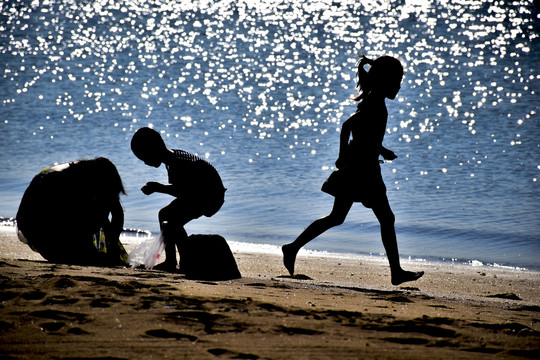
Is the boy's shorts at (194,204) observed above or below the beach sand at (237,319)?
above

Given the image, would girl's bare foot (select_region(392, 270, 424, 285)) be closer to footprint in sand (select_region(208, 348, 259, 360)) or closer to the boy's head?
the boy's head

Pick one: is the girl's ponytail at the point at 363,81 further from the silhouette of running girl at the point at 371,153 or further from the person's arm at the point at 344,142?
the person's arm at the point at 344,142

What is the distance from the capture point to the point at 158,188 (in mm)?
5223

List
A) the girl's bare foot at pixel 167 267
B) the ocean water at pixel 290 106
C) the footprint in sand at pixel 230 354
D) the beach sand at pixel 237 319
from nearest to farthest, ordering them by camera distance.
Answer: the footprint in sand at pixel 230 354
the beach sand at pixel 237 319
the girl's bare foot at pixel 167 267
the ocean water at pixel 290 106

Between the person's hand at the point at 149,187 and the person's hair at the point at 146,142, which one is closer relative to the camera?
the person's hand at the point at 149,187

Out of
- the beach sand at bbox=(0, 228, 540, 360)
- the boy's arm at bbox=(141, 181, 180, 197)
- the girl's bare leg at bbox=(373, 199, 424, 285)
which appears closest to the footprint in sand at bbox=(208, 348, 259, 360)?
the beach sand at bbox=(0, 228, 540, 360)

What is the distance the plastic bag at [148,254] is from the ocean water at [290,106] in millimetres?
3135

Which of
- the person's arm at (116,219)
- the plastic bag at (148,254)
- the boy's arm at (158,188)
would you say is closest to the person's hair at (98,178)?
the person's arm at (116,219)

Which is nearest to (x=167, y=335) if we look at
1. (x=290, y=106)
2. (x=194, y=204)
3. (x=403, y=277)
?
(x=194, y=204)

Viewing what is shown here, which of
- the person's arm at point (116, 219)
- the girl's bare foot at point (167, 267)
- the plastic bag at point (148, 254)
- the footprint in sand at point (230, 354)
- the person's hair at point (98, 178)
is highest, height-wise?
the person's hair at point (98, 178)

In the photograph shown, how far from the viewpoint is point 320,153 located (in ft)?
51.2

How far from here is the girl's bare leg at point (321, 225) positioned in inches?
210

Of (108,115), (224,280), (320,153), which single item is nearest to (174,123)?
(108,115)

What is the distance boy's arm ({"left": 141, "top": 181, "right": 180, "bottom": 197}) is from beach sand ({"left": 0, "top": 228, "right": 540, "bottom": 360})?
631mm
